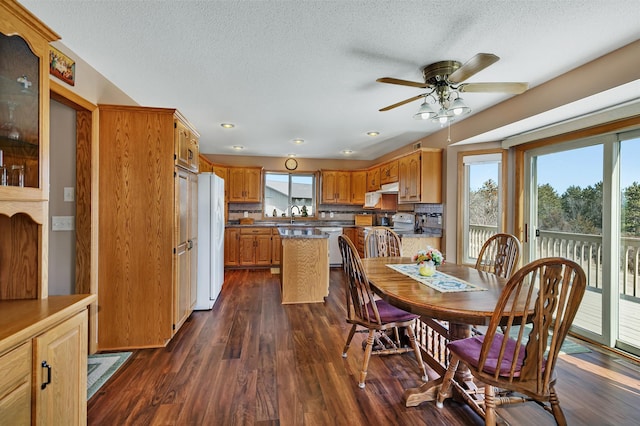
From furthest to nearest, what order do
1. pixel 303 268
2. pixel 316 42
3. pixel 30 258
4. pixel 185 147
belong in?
1. pixel 303 268
2. pixel 185 147
3. pixel 316 42
4. pixel 30 258

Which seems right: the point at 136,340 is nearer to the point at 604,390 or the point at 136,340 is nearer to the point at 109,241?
the point at 109,241

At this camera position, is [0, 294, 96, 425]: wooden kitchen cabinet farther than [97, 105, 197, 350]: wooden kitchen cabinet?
No

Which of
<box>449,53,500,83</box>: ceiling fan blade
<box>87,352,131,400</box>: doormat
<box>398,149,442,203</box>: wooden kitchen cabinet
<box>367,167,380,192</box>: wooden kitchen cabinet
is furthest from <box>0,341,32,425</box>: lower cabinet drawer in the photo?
<box>367,167,380,192</box>: wooden kitchen cabinet

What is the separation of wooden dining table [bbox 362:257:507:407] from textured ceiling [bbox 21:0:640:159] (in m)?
1.61

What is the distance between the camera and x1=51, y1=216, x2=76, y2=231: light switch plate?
230cm

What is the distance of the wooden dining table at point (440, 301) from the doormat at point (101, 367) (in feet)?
6.55

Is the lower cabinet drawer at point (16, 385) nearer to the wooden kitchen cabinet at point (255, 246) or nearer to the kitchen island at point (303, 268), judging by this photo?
the kitchen island at point (303, 268)

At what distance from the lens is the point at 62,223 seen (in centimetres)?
232

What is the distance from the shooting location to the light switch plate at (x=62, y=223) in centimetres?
230

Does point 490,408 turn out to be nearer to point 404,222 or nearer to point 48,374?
point 48,374

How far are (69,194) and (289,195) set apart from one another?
178 inches

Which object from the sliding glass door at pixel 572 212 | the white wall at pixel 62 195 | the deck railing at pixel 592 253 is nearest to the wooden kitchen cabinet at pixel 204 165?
the white wall at pixel 62 195

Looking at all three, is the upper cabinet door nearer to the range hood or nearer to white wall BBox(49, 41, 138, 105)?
white wall BBox(49, 41, 138, 105)

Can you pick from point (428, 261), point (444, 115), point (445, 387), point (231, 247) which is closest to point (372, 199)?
point (231, 247)
